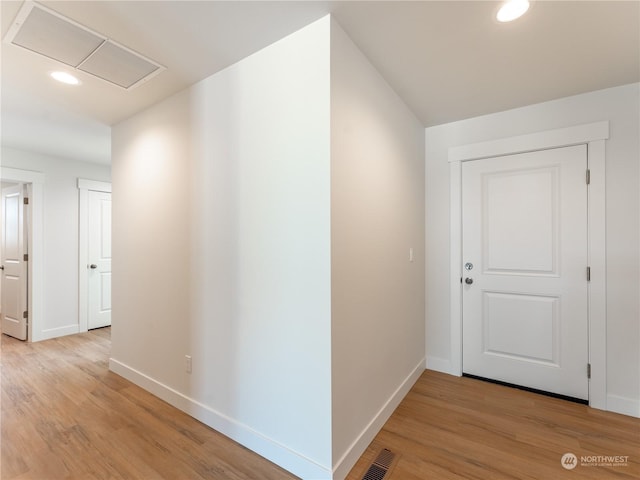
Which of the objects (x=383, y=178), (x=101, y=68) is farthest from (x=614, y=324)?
(x=101, y=68)

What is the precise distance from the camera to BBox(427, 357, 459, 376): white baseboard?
2.90 m

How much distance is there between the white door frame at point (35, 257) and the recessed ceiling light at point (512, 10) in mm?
5197

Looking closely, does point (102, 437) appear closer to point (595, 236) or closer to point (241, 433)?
point (241, 433)

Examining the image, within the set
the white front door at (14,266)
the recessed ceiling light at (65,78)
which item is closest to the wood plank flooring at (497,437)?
the recessed ceiling light at (65,78)

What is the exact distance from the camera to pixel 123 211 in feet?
9.16

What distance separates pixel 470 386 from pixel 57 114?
450 cm

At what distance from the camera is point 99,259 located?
4.47 meters

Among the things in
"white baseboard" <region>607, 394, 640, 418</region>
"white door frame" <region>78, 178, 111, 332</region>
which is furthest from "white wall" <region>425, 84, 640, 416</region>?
"white door frame" <region>78, 178, 111, 332</region>

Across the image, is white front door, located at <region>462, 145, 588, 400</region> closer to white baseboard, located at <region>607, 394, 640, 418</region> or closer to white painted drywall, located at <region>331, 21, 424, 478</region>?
white baseboard, located at <region>607, 394, 640, 418</region>

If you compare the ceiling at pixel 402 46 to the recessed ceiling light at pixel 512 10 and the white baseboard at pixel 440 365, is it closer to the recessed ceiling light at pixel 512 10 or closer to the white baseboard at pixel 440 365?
the recessed ceiling light at pixel 512 10

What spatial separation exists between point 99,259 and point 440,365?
4.89m

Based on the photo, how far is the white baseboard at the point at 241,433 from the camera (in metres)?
1.59

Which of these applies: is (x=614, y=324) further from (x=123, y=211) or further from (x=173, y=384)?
(x=123, y=211)

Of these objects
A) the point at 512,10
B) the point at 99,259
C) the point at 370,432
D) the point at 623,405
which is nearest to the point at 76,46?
the point at 512,10
